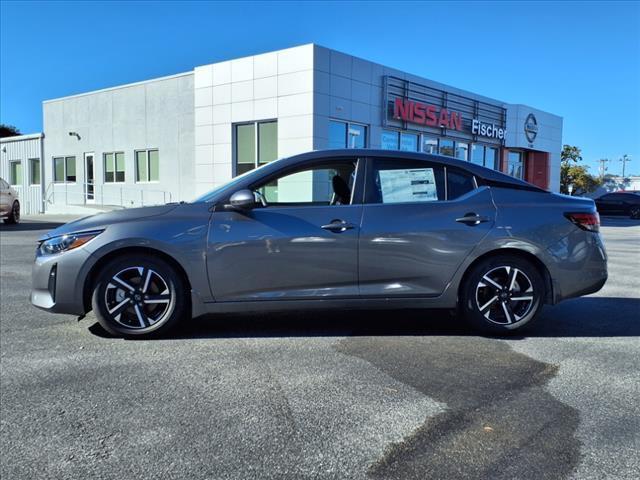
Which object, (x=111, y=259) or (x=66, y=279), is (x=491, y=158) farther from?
(x=66, y=279)

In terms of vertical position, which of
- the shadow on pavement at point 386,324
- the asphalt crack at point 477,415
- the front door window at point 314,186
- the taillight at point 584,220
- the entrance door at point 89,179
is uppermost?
the entrance door at point 89,179

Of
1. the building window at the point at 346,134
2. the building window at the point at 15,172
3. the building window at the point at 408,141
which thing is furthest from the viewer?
the building window at the point at 15,172

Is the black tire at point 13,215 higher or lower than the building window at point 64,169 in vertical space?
lower

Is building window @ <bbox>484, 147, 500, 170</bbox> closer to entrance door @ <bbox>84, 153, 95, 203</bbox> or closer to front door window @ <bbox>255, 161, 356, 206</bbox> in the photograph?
entrance door @ <bbox>84, 153, 95, 203</bbox>

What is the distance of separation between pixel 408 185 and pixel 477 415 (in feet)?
7.54

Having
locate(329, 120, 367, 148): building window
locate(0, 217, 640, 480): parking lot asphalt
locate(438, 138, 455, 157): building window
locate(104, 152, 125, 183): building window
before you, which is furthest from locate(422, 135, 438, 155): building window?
locate(0, 217, 640, 480): parking lot asphalt

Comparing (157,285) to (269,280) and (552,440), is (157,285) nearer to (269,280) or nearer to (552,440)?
(269,280)

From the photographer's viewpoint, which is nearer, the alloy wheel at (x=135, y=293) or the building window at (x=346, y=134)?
the alloy wheel at (x=135, y=293)

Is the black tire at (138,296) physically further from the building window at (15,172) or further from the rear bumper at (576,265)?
the building window at (15,172)

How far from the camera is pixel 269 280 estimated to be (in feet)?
15.1

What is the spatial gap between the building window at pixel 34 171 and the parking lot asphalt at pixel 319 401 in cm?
2765

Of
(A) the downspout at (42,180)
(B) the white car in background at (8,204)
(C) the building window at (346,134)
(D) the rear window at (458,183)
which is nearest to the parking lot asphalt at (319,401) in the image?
(D) the rear window at (458,183)

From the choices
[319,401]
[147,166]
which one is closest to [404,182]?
[319,401]

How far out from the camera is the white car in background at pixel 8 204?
17609 mm
